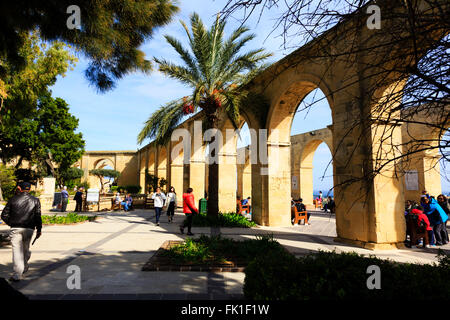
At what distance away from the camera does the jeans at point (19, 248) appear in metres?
3.85

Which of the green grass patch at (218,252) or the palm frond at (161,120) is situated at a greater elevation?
the palm frond at (161,120)

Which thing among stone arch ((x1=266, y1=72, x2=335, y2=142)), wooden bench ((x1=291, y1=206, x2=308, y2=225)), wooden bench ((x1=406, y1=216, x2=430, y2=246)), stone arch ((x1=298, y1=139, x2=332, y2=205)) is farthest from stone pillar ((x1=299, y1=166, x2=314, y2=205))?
wooden bench ((x1=406, y1=216, x2=430, y2=246))

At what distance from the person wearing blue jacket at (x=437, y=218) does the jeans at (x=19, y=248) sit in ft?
30.6

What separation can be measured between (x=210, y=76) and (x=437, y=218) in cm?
844

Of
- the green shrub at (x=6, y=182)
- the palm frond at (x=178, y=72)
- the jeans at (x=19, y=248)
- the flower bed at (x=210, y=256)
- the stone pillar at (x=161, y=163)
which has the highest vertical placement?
the palm frond at (x=178, y=72)

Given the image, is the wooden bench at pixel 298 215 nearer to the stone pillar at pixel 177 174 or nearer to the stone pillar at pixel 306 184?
the stone pillar at pixel 306 184

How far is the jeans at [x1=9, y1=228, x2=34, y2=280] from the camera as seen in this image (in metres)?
3.85

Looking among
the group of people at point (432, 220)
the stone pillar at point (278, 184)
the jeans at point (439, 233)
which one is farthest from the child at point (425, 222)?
the stone pillar at point (278, 184)

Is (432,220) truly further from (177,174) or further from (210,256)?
(177,174)

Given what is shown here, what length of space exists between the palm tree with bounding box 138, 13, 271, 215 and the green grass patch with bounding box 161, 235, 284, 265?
15.9 ft

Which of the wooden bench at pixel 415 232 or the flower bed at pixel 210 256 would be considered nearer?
the flower bed at pixel 210 256

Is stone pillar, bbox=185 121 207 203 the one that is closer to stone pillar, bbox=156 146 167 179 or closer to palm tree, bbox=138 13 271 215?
palm tree, bbox=138 13 271 215
